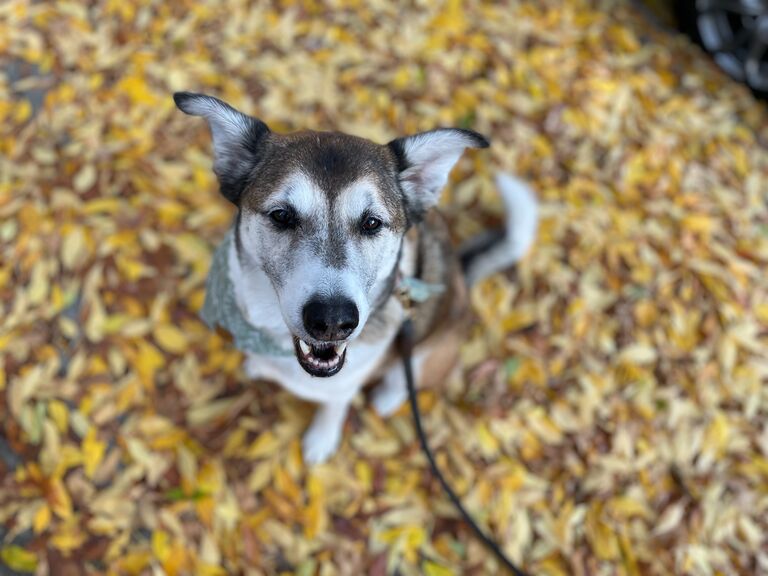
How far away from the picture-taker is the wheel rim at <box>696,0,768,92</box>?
5008mm

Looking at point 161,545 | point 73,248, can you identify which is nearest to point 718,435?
point 161,545

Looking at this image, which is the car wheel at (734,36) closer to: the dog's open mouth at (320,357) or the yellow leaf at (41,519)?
the dog's open mouth at (320,357)

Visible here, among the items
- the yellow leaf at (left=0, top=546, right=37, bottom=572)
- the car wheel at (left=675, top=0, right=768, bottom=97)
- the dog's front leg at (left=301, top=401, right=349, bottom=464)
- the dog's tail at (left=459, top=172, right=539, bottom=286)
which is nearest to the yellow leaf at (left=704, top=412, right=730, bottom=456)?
the dog's tail at (left=459, top=172, right=539, bottom=286)

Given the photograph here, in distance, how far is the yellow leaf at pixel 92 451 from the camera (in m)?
3.25

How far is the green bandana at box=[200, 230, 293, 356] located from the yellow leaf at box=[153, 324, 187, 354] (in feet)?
3.11

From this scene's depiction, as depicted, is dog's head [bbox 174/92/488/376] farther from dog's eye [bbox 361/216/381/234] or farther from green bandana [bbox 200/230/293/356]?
green bandana [bbox 200/230/293/356]

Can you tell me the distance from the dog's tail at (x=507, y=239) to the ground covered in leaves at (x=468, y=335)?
0.44 metres

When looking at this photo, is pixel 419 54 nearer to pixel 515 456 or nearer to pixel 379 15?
pixel 379 15

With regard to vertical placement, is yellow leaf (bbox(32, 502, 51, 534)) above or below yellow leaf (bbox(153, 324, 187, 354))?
below

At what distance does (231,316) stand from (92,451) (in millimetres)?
1432

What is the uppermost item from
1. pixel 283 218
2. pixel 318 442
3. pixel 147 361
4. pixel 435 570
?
pixel 283 218

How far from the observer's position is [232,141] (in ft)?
7.67

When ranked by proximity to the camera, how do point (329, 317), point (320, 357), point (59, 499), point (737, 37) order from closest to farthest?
1. point (329, 317)
2. point (320, 357)
3. point (59, 499)
4. point (737, 37)

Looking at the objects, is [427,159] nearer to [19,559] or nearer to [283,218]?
[283,218]
